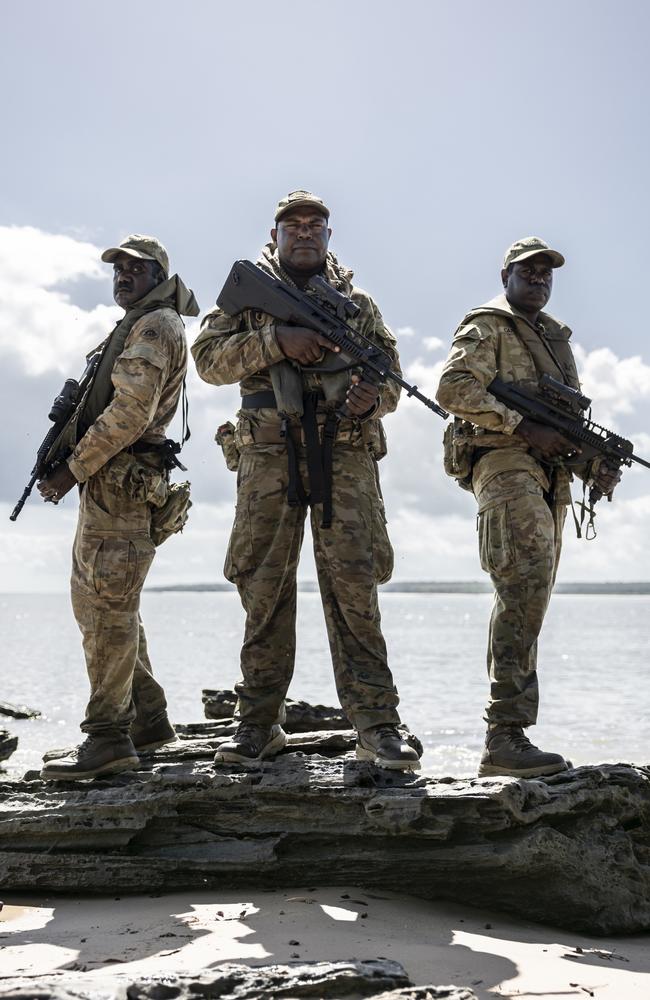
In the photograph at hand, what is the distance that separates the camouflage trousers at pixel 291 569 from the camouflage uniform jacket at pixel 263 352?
0.13 meters

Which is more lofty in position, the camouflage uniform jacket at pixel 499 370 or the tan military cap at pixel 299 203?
the tan military cap at pixel 299 203

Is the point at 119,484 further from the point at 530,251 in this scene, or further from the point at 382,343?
the point at 530,251

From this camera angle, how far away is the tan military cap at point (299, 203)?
17.4ft

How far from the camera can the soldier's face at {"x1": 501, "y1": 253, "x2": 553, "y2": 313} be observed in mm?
5836

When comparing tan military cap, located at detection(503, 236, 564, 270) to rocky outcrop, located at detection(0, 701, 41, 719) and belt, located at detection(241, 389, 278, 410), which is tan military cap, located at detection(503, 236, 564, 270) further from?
rocky outcrop, located at detection(0, 701, 41, 719)

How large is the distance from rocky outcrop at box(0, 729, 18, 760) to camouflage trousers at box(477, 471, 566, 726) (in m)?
5.54

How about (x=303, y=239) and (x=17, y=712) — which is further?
(x=17, y=712)

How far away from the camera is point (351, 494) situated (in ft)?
17.2

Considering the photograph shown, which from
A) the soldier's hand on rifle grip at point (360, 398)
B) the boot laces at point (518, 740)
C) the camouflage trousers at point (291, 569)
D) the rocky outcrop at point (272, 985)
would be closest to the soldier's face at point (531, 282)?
the soldier's hand on rifle grip at point (360, 398)

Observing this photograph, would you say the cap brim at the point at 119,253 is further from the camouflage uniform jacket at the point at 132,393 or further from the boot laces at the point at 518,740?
the boot laces at the point at 518,740

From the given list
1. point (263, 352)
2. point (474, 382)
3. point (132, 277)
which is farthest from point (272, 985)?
point (132, 277)

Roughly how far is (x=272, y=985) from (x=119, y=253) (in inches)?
161

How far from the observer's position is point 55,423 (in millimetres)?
5848

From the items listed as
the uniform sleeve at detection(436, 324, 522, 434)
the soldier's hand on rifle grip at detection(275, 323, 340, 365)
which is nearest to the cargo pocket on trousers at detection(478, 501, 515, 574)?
the uniform sleeve at detection(436, 324, 522, 434)
